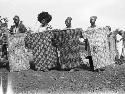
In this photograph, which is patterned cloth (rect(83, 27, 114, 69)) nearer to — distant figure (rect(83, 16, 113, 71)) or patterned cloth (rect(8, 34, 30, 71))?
distant figure (rect(83, 16, 113, 71))

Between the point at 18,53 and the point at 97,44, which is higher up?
the point at 97,44

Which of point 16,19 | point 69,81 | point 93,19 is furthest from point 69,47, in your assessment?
point 16,19

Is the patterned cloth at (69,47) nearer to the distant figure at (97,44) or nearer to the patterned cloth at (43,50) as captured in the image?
the patterned cloth at (43,50)

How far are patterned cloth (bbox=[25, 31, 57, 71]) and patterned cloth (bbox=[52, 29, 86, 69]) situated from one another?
1.06 feet

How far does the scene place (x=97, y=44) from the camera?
14.0m

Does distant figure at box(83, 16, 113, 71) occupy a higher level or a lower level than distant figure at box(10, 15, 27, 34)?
lower

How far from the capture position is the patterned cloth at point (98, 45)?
13984mm

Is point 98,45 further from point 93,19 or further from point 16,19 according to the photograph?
point 16,19

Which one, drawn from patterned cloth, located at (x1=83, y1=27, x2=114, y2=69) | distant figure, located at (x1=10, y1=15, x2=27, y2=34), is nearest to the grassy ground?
patterned cloth, located at (x1=83, y1=27, x2=114, y2=69)

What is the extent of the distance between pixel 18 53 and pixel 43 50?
1.11 m

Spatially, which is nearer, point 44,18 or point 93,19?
point 93,19

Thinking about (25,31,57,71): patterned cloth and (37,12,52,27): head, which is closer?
(25,31,57,71): patterned cloth

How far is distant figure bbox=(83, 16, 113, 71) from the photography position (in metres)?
14.0

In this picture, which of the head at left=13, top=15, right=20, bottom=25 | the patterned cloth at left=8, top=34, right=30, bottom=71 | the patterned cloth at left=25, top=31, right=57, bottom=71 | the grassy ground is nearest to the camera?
the grassy ground
